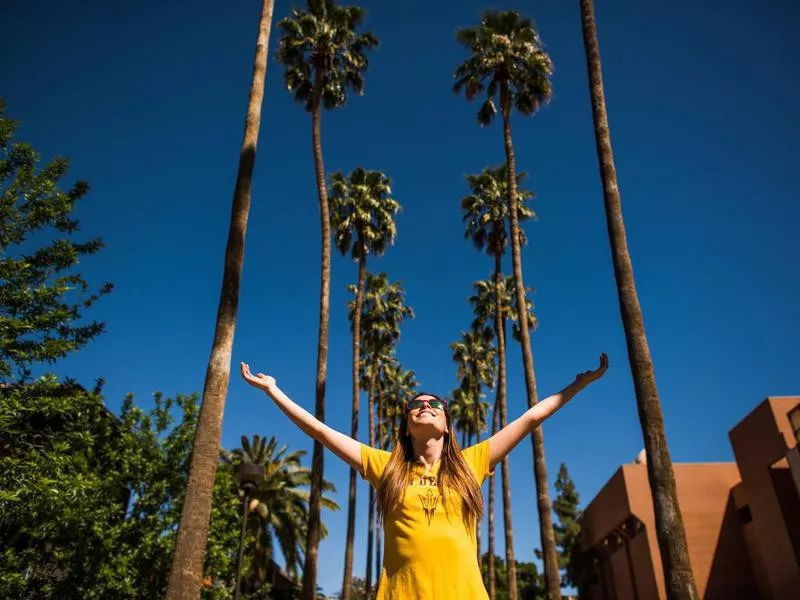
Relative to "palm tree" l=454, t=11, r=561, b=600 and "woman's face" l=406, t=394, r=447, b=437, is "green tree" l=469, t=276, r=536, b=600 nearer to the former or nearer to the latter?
"palm tree" l=454, t=11, r=561, b=600

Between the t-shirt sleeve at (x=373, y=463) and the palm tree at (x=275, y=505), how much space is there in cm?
3140

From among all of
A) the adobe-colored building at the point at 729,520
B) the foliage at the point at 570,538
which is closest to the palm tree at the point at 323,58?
the adobe-colored building at the point at 729,520

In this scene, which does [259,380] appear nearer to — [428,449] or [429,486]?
[428,449]

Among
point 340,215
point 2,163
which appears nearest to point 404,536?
point 2,163

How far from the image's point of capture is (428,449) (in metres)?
2.88

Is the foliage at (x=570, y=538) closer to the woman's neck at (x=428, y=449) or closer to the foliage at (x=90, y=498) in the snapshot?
the foliage at (x=90, y=498)

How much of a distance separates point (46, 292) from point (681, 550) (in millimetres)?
12274

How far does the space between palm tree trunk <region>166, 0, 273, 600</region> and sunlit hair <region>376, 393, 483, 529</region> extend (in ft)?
17.4

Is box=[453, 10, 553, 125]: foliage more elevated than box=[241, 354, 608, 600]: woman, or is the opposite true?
box=[453, 10, 553, 125]: foliage

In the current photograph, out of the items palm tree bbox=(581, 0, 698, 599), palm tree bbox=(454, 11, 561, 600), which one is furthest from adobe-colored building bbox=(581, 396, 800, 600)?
palm tree bbox=(581, 0, 698, 599)

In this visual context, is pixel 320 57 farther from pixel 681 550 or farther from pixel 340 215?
pixel 681 550

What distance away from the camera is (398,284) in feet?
122

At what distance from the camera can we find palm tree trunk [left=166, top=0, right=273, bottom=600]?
275 inches

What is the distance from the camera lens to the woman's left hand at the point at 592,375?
10.0 feet
